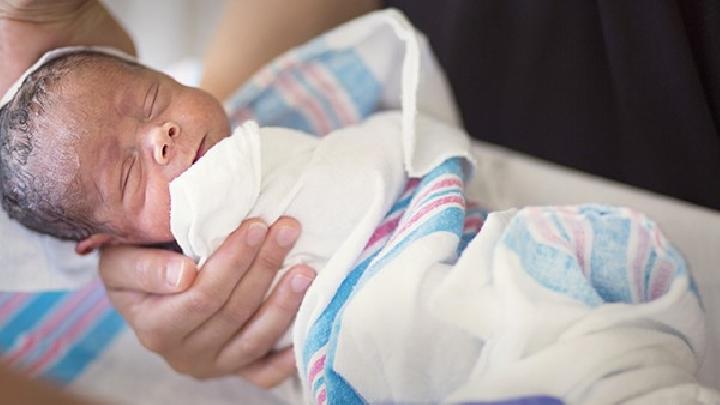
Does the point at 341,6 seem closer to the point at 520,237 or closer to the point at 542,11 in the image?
the point at 542,11

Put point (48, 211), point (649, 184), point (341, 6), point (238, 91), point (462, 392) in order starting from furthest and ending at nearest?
point (341, 6) → point (238, 91) → point (649, 184) → point (48, 211) → point (462, 392)

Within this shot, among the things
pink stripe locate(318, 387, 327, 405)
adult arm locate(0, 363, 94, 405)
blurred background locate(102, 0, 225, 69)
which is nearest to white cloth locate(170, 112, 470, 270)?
pink stripe locate(318, 387, 327, 405)

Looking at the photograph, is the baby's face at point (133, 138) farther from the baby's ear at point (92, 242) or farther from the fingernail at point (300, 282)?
the fingernail at point (300, 282)

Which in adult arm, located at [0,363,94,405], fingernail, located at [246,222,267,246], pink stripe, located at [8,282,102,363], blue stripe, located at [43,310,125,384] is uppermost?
adult arm, located at [0,363,94,405]

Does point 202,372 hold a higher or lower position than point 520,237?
lower

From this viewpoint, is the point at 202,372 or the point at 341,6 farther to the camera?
the point at 341,6

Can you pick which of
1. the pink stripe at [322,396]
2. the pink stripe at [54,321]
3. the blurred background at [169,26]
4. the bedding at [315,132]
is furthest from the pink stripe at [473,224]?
the blurred background at [169,26]

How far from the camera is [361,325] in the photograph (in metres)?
0.61

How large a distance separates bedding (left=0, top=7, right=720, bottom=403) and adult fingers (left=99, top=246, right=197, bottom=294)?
11 cm

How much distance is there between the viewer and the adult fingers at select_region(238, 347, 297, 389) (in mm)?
736

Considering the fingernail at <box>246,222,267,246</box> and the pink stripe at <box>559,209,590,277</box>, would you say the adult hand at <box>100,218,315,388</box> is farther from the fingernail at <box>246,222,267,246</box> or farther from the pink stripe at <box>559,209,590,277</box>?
the pink stripe at <box>559,209,590,277</box>

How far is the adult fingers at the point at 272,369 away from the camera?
736mm

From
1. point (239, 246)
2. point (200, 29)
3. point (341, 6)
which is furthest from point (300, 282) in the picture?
point (200, 29)

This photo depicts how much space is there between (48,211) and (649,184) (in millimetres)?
603
